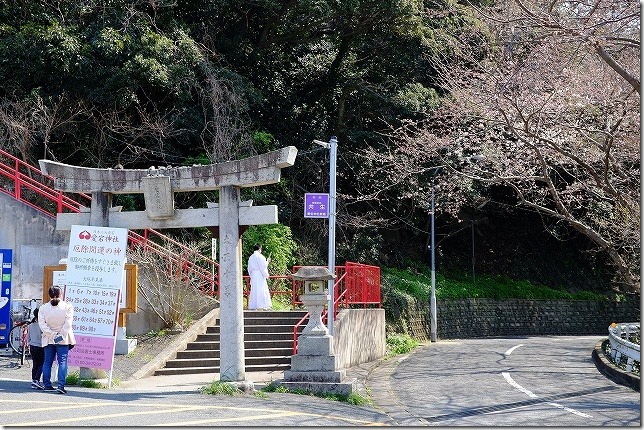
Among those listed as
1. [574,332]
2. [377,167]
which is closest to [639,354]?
[377,167]

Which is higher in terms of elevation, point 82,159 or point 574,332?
point 82,159

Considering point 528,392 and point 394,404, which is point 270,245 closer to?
point 528,392

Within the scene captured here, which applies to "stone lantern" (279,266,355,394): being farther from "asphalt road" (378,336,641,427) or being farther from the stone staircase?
the stone staircase

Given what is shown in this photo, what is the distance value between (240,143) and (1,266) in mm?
10343

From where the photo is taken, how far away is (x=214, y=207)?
1402 cm

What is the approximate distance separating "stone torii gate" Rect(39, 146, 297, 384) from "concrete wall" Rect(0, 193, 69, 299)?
350 centimetres

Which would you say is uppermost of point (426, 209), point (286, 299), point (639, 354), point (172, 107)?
point (172, 107)

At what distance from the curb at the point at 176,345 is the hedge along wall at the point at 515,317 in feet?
39.3

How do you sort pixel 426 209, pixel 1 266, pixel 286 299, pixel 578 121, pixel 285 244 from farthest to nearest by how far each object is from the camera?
pixel 426 209, pixel 285 244, pixel 286 299, pixel 578 121, pixel 1 266

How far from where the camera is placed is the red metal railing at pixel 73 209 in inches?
728

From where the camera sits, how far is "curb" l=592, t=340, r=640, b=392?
16.4 metres

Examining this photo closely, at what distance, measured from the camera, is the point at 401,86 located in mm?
30594

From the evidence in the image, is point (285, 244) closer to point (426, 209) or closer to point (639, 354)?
point (426, 209)

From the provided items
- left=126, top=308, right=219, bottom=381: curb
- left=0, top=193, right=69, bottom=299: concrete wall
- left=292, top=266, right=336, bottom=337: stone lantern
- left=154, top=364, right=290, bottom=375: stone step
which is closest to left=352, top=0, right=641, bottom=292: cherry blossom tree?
left=292, top=266, right=336, bottom=337: stone lantern
